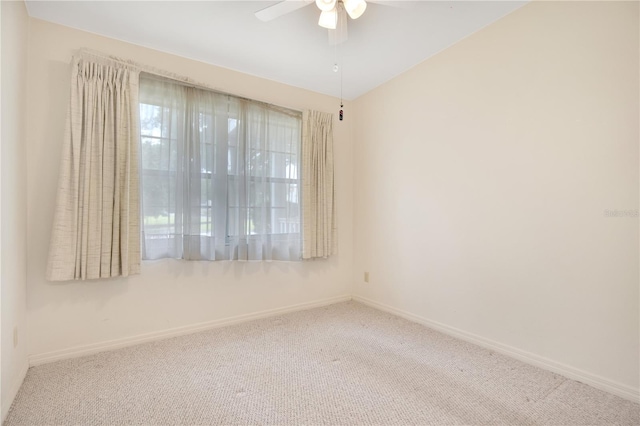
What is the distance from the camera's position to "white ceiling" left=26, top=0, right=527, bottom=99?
1.88 meters

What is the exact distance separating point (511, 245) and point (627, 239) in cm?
56

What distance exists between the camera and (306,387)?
164cm

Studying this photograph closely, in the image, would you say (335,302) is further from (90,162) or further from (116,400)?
(90,162)

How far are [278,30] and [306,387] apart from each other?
2.46 metres

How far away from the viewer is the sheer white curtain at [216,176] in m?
2.24

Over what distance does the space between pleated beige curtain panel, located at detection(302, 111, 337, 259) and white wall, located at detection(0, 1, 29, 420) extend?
6.74ft

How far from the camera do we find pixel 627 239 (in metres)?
1.54

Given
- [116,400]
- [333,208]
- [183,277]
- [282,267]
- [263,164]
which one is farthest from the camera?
[333,208]

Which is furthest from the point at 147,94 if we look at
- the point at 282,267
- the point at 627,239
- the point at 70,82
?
the point at 627,239

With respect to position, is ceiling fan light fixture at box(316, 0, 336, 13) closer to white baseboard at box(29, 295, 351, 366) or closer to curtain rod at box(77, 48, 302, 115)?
curtain rod at box(77, 48, 302, 115)

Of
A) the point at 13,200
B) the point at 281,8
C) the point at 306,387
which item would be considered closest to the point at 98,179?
the point at 13,200

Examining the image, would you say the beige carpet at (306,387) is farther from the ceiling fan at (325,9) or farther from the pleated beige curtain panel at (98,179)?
the ceiling fan at (325,9)

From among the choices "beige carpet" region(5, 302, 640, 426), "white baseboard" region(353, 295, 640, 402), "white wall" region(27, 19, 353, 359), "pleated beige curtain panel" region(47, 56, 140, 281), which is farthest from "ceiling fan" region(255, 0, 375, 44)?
"white baseboard" region(353, 295, 640, 402)

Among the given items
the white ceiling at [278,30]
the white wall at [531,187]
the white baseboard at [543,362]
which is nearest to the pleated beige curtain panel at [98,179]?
the white ceiling at [278,30]
